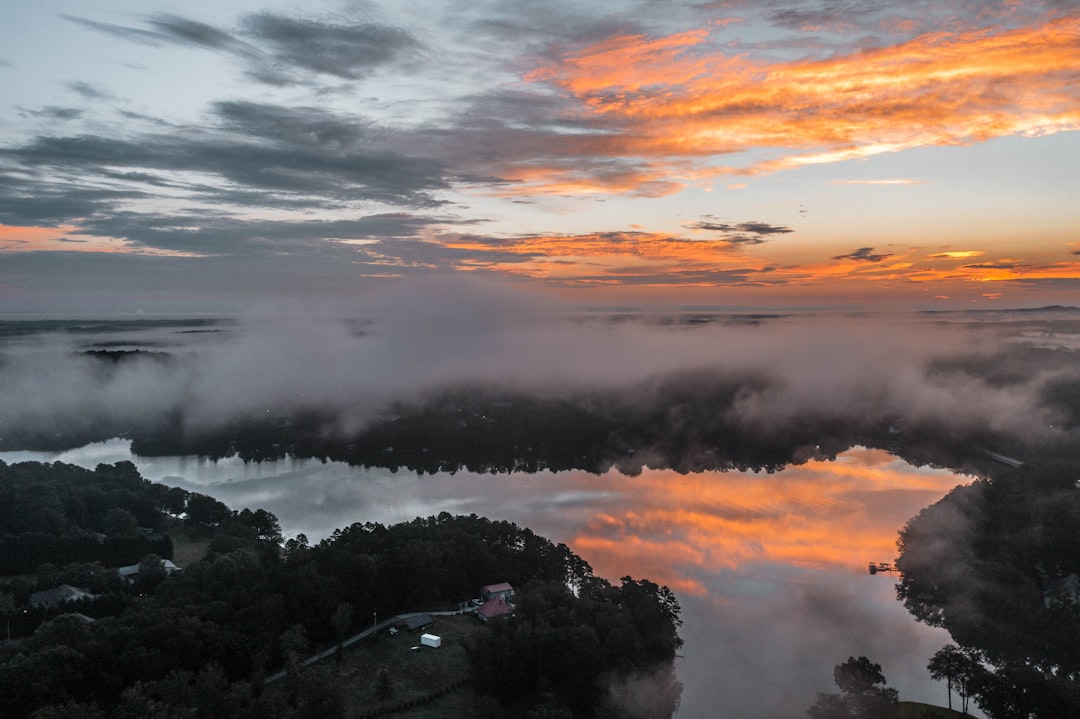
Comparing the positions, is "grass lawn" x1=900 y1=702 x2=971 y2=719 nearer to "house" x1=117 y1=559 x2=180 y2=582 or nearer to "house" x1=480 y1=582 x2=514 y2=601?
"house" x1=480 y1=582 x2=514 y2=601

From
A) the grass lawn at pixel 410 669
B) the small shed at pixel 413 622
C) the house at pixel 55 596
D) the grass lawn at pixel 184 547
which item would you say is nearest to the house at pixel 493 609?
the grass lawn at pixel 410 669

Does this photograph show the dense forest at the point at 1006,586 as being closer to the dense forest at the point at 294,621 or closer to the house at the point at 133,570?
the dense forest at the point at 294,621

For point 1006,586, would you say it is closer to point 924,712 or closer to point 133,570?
point 924,712

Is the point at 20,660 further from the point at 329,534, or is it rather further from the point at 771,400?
the point at 771,400

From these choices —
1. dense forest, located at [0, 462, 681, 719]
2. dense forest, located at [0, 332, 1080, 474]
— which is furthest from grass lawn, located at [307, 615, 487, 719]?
dense forest, located at [0, 332, 1080, 474]

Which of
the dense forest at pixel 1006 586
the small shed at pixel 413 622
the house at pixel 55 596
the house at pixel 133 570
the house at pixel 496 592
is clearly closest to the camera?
the dense forest at pixel 1006 586
